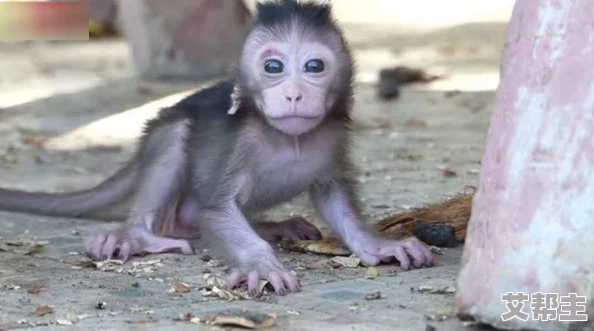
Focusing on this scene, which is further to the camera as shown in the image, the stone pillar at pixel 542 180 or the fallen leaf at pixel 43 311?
the fallen leaf at pixel 43 311

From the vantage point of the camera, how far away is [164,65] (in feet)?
37.0

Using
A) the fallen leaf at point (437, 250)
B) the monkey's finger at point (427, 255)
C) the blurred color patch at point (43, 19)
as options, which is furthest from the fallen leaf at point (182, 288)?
the blurred color patch at point (43, 19)

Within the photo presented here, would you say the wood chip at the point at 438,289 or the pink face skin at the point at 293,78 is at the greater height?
the pink face skin at the point at 293,78

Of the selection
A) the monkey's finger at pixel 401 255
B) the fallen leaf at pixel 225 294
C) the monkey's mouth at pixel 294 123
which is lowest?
the fallen leaf at pixel 225 294

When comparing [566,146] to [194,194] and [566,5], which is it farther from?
[194,194]

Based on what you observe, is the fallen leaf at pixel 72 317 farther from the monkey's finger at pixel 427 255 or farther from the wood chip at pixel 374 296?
the monkey's finger at pixel 427 255

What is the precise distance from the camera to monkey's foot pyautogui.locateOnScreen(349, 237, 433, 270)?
5.01 m

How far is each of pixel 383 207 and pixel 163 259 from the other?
154cm

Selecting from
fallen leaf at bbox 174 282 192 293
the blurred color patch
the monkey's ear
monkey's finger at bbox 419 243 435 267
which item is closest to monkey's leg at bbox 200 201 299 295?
fallen leaf at bbox 174 282 192 293

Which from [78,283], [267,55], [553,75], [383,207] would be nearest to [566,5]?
[553,75]

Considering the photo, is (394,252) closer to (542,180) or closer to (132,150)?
(542,180)

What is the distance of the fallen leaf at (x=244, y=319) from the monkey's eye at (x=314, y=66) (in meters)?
1.18

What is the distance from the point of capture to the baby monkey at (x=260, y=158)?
4969 millimetres

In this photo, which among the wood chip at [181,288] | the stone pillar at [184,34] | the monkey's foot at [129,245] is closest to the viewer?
the wood chip at [181,288]
